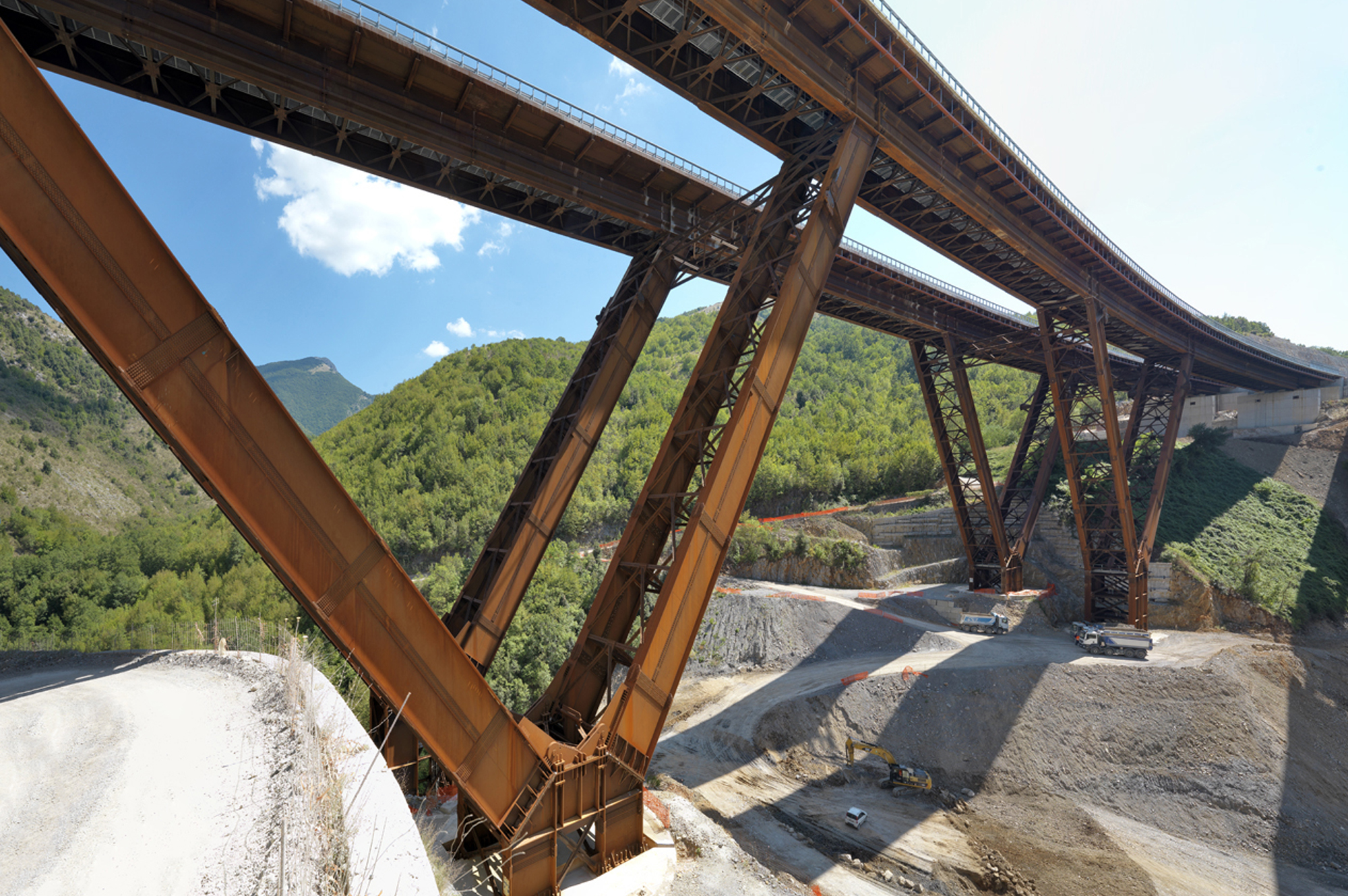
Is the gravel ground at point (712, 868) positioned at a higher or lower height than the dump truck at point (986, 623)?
higher

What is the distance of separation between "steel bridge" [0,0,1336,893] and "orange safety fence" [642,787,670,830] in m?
1.70

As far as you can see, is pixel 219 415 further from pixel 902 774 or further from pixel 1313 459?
pixel 1313 459

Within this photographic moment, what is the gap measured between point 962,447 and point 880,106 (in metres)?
22.1

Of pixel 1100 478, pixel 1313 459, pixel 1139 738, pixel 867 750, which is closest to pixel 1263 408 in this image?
pixel 1313 459

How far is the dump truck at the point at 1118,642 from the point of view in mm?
22312

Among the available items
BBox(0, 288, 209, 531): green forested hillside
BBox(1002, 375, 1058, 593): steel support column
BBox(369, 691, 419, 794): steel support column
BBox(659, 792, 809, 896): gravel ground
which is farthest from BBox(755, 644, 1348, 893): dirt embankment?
BBox(0, 288, 209, 531): green forested hillside

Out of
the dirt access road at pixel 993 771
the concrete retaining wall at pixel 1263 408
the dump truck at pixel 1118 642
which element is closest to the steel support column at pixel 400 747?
the dirt access road at pixel 993 771

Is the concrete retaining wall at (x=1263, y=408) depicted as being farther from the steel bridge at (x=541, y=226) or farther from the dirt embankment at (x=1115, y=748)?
the steel bridge at (x=541, y=226)

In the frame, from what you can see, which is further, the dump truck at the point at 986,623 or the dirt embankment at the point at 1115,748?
the dump truck at the point at 986,623

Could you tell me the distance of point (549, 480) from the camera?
1196cm

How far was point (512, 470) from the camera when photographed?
5478cm

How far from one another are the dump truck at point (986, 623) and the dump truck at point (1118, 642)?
3472 mm

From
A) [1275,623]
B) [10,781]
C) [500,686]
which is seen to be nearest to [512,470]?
[500,686]

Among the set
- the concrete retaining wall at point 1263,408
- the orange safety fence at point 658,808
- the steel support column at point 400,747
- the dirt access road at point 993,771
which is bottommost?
the dirt access road at point 993,771
